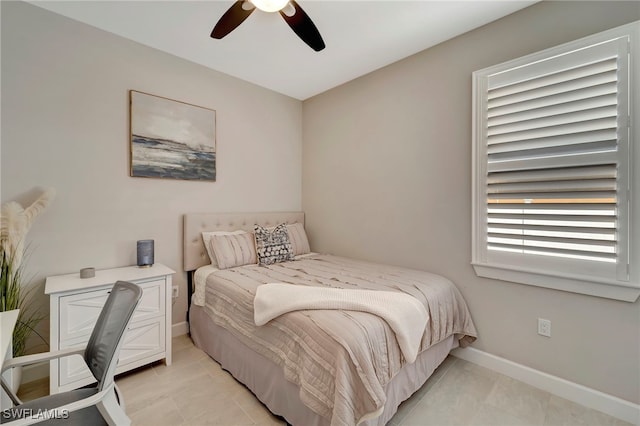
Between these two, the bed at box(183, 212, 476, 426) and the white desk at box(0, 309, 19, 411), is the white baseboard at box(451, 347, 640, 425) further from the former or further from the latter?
the white desk at box(0, 309, 19, 411)

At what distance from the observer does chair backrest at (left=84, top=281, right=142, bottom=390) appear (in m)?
1.06

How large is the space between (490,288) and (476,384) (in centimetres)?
71

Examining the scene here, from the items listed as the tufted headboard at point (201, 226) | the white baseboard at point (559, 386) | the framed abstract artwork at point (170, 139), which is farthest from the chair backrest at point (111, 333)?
the white baseboard at point (559, 386)

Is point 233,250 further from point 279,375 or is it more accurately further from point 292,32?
point 292,32

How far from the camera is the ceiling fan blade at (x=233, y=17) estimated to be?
5.31 feet

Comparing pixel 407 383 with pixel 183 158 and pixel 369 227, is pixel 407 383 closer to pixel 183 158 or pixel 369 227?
pixel 369 227

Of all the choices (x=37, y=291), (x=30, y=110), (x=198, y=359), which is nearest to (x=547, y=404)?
(x=198, y=359)

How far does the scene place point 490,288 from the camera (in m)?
2.20

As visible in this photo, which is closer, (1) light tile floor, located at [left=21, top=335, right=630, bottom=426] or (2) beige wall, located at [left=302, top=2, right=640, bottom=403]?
(1) light tile floor, located at [left=21, top=335, right=630, bottom=426]

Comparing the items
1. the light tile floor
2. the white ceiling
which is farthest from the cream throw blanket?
the white ceiling

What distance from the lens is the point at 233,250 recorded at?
2.68 m

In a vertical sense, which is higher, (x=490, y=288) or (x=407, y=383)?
(x=490, y=288)

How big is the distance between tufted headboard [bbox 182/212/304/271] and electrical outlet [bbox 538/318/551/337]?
2723mm

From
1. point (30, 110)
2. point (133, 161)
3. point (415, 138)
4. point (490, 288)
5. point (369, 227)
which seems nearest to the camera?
point (30, 110)
